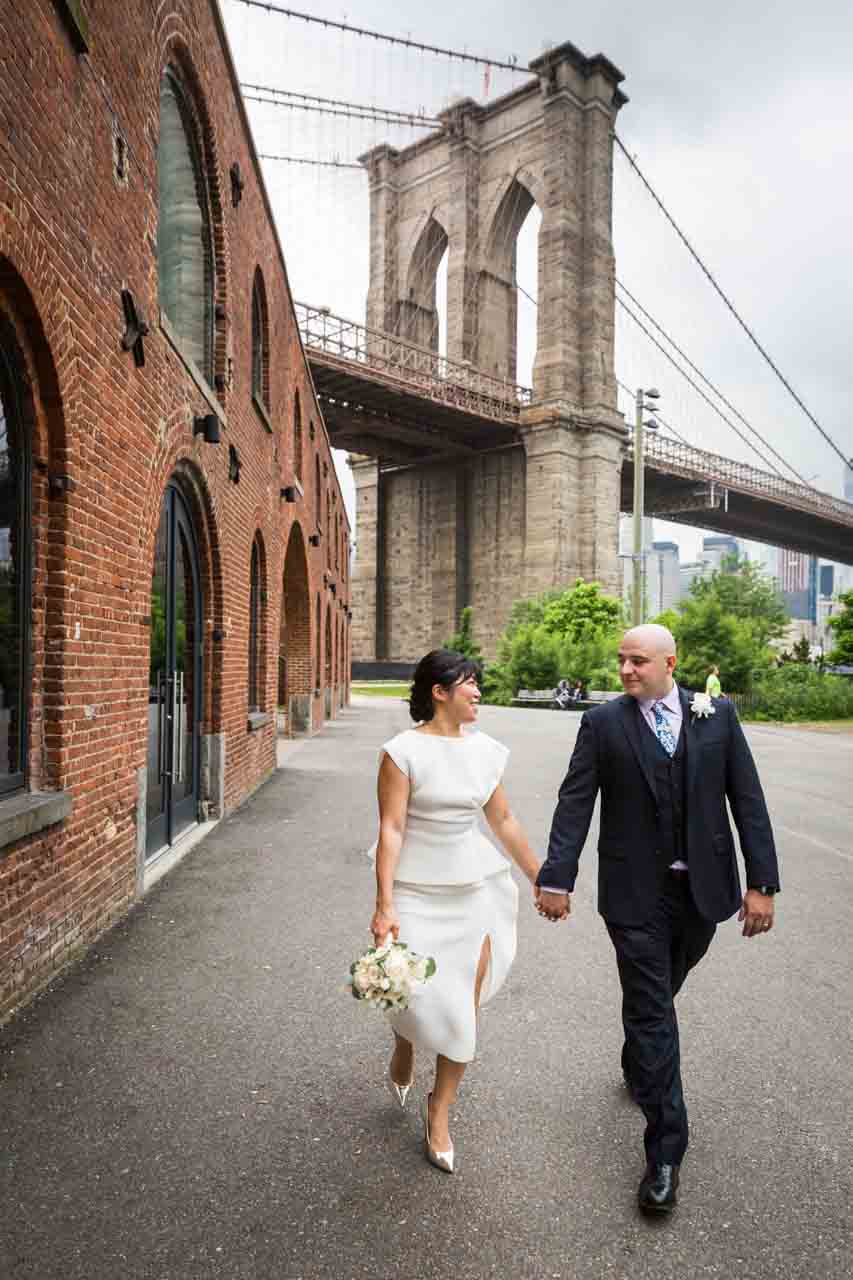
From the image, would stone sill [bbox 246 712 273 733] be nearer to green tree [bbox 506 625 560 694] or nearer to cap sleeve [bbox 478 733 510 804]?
cap sleeve [bbox 478 733 510 804]

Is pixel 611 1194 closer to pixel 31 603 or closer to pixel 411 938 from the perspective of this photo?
pixel 411 938

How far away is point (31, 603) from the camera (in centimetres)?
479

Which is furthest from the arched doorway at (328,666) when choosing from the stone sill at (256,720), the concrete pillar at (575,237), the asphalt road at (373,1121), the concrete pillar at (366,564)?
the concrete pillar at (366,564)

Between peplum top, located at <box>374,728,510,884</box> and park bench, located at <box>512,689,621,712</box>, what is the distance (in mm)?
32462

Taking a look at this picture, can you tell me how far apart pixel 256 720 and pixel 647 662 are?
9.06 metres

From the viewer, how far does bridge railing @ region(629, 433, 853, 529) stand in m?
57.9

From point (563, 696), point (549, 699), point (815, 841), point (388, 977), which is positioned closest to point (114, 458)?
point (388, 977)

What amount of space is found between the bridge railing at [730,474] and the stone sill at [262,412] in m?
44.4

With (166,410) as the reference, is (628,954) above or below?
below

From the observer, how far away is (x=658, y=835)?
3035 millimetres

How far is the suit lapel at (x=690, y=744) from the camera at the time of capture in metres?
3.02

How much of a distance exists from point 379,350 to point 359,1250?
60.3m

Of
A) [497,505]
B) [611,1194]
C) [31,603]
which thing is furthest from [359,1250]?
[497,505]

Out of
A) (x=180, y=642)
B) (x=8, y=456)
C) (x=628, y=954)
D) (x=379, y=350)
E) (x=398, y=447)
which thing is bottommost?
(x=628, y=954)
